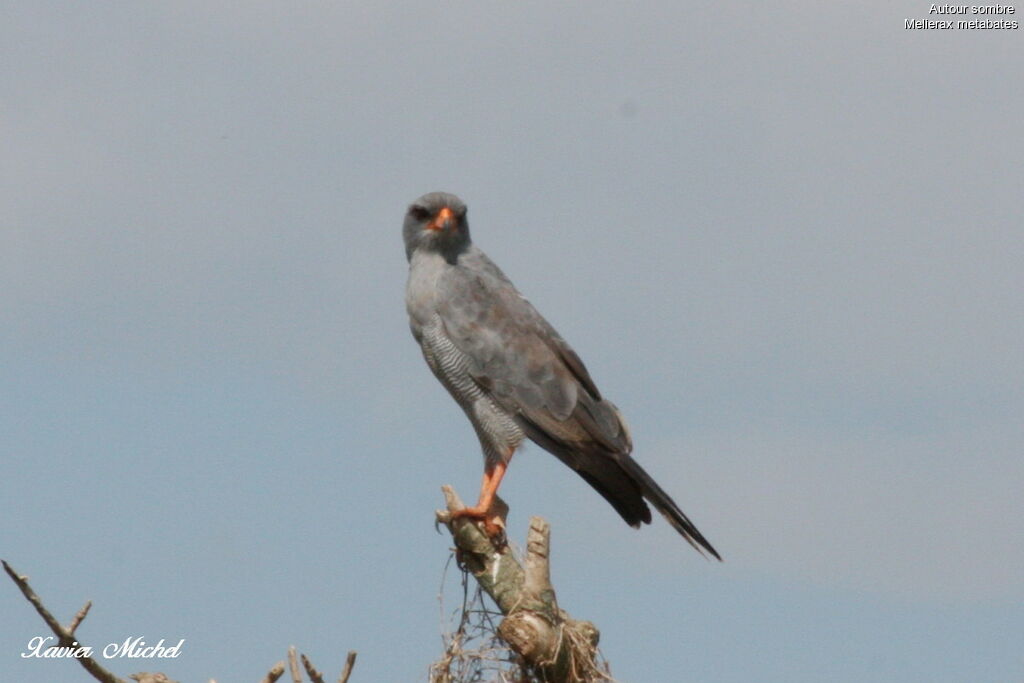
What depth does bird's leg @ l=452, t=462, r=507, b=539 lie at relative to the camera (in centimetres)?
809

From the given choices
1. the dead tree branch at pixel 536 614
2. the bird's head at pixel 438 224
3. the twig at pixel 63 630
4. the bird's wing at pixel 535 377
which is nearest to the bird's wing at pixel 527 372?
the bird's wing at pixel 535 377

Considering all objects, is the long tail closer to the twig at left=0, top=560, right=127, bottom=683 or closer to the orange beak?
the orange beak

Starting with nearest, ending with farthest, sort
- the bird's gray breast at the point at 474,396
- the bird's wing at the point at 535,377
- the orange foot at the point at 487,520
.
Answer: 1. the orange foot at the point at 487,520
2. the bird's wing at the point at 535,377
3. the bird's gray breast at the point at 474,396

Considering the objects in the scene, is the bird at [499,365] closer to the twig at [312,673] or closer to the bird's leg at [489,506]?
the bird's leg at [489,506]

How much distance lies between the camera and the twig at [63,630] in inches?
223

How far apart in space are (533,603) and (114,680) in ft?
6.90

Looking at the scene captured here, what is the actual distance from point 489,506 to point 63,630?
10.3 feet

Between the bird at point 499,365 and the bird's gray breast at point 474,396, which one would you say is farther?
the bird's gray breast at point 474,396

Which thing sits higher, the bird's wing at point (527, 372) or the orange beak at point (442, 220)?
the orange beak at point (442, 220)

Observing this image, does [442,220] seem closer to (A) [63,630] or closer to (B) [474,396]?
(B) [474,396]

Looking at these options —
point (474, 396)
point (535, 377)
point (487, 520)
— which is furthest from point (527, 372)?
point (487, 520)

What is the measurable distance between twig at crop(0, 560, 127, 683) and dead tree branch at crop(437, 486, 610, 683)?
196 centimetres

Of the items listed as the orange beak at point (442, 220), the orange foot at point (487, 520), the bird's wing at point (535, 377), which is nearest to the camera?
the orange foot at point (487, 520)

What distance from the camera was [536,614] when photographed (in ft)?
24.4
